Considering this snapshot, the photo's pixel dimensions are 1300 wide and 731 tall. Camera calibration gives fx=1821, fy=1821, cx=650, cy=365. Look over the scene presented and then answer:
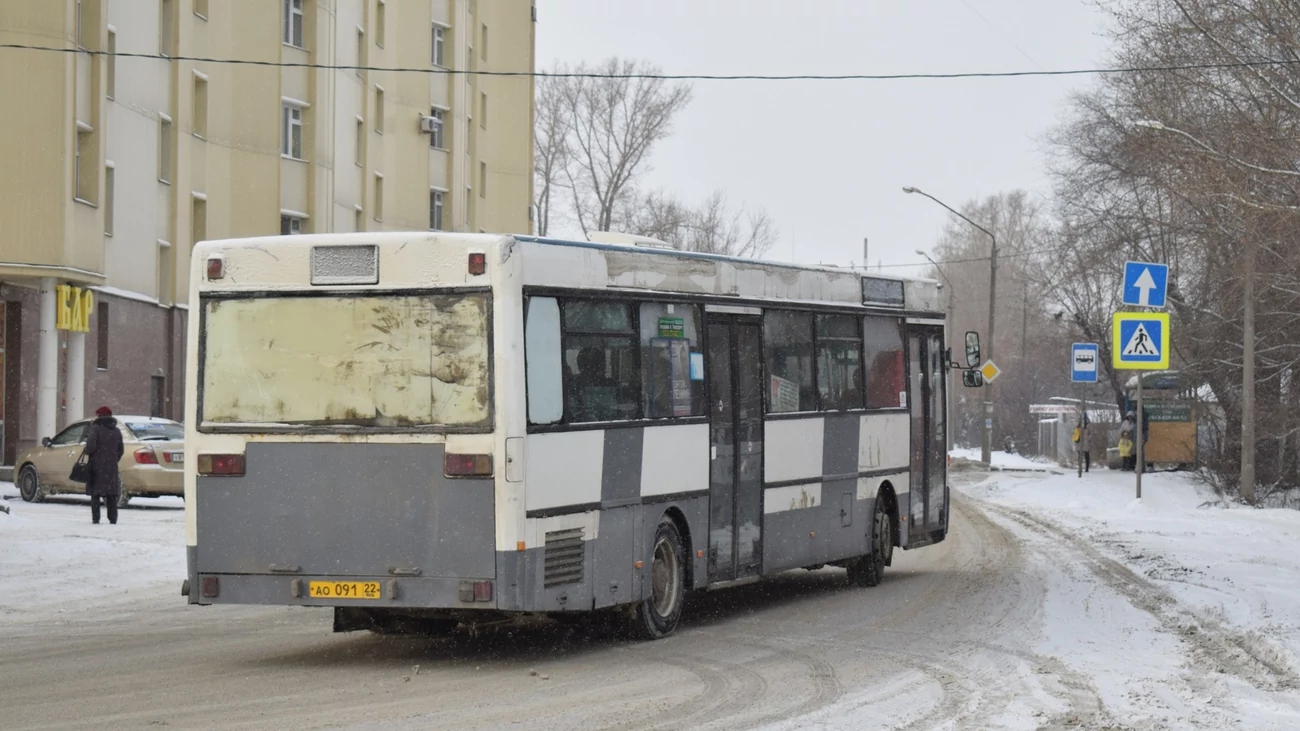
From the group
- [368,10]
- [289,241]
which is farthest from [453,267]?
[368,10]

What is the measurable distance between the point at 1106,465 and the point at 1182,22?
3408 cm

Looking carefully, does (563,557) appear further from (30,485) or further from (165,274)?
(165,274)

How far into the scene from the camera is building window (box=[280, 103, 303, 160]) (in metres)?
46.8

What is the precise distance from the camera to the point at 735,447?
14.7 meters

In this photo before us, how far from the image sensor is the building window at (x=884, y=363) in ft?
57.5

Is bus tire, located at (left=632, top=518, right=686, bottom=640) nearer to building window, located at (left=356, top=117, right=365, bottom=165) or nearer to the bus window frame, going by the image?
the bus window frame

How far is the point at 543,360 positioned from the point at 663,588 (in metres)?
2.47

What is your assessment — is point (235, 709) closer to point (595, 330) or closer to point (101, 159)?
point (595, 330)

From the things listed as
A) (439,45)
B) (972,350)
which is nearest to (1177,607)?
(972,350)

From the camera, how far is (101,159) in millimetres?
34625

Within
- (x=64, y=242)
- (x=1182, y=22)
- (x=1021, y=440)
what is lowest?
(x=1021, y=440)

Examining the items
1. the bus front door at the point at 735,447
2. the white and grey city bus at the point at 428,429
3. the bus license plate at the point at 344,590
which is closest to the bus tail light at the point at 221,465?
the white and grey city bus at the point at 428,429

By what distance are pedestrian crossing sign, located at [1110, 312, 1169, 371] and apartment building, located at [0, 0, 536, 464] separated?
739 inches

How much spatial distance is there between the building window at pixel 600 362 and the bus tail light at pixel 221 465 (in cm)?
216
